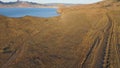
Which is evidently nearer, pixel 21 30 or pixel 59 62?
pixel 59 62

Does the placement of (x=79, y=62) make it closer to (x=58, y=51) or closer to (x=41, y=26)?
(x=58, y=51)

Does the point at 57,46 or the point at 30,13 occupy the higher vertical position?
the point at 57,46

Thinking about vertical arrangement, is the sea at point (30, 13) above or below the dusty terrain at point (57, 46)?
below

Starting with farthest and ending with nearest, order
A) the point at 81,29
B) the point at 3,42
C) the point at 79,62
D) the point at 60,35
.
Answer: the point at 81,29 → the point at 60,35 → the point at 3,42 → the point at 79,62

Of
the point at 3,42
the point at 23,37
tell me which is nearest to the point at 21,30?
the point at 23,37

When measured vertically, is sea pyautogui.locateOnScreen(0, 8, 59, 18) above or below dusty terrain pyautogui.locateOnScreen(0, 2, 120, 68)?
below

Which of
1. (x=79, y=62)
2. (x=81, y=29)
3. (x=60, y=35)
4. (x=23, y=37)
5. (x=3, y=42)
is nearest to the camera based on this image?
(x=79, y=62)

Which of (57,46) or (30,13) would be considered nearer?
(57,46)

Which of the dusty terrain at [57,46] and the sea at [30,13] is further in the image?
the sea at [30,13]

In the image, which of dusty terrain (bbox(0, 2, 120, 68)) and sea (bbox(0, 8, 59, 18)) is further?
sea (bbox(0, 8, 59, 18))
